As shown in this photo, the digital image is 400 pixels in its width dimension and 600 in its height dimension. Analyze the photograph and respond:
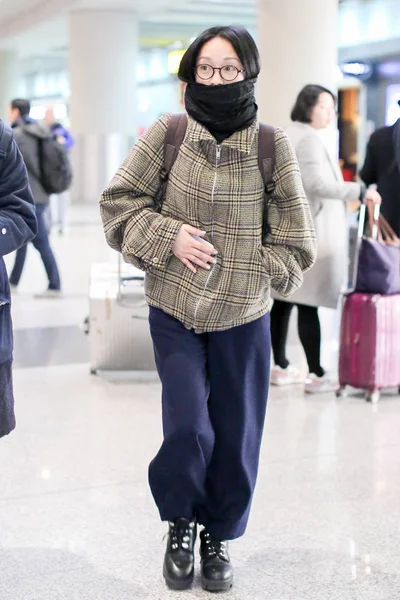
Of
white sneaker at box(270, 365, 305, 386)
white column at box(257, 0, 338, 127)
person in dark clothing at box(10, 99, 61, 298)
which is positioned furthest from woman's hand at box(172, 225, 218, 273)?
person in dark clothing at box(10, 99, 61, 298)

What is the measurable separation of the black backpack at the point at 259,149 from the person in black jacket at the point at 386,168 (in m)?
3.47

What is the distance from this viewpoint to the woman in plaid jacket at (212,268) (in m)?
2.86

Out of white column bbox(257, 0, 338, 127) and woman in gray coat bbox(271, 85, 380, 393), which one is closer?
A: woman in gray coat bbox(271, 85, 380, 393)

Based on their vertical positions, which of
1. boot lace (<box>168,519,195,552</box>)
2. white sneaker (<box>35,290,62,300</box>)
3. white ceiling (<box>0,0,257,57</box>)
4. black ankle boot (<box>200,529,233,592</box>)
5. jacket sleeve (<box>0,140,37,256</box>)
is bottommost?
white sneaker (<box>35,290,62,300</box>)

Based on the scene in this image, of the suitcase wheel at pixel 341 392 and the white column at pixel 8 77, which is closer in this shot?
the suitcase wheel at pixel 341 392

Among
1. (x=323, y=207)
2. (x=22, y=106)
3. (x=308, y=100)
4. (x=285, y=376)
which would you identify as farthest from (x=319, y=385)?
(x=22, y=106)

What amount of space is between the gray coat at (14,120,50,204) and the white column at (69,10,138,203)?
14.1 meters

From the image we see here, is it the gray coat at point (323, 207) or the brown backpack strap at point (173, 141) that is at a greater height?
the brown backpack strap at point (173, 141)

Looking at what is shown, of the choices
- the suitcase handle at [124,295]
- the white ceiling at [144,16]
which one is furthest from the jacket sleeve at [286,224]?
the white ceiling at [144,16]

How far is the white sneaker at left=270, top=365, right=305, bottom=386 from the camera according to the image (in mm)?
5996

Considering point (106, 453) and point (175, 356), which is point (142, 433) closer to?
point (106, 453)

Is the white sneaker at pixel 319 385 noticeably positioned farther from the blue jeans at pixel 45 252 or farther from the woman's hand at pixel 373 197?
the blue jeans at pixel 45 252

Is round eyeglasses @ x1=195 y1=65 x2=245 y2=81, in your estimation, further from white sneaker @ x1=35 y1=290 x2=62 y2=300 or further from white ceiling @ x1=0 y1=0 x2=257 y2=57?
white ceiling @ x1=0 y1=0 x2=257 y2=57

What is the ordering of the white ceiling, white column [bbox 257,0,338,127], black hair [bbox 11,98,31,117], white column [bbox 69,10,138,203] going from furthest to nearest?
white column [bbox 69,10,138,203] → the white ceiling → black hair [bbox 11,98,31,117] → white column [bbox 257,0,338,127]
